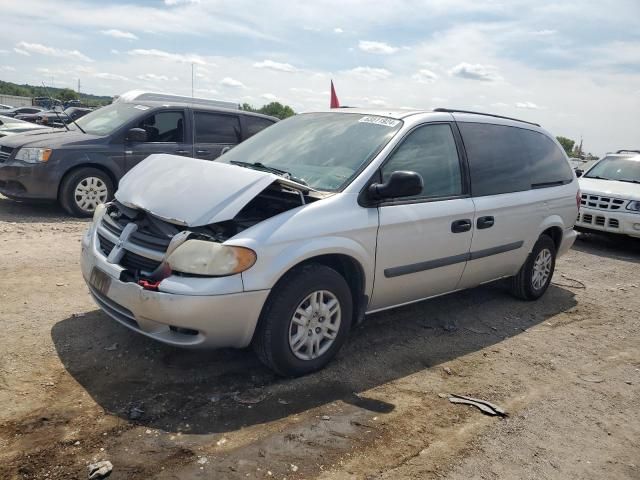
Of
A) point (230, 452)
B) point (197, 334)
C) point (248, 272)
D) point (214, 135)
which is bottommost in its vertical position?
point (230, 452)

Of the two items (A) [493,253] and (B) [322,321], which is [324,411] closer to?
(B) [322,321]

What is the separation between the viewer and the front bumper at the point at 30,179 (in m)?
7.78

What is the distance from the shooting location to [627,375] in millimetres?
4348

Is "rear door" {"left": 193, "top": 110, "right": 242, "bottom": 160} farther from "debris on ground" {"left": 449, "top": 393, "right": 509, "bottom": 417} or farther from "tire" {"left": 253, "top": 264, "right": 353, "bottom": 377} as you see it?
"debris on ground" {"left": 449, "top": 393, "right": 509, "bottom": 417}

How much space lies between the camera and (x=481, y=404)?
3.66 meters

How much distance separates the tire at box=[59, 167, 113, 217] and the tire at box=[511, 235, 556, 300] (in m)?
5.81

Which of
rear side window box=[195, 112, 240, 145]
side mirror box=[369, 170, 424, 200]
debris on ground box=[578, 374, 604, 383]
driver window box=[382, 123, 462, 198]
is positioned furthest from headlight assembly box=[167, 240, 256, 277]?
rear side window box=[195, 112, 240, 145]

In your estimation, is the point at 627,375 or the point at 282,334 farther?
the point at 627,375

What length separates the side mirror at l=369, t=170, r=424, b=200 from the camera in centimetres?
375

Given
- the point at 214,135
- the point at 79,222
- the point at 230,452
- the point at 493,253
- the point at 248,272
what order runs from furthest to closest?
the point at 214,135
the point at 79,222
the point at 493,253
the point at 248,272
the point at 230,452

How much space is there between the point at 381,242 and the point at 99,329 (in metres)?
2.17

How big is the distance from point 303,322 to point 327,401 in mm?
507

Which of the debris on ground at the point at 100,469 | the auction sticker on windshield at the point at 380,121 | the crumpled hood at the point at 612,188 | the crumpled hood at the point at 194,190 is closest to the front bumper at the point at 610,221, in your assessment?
the crumpled hood at the point at 612,188

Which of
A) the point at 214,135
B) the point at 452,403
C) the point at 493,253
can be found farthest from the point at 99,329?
the point at 214,135
